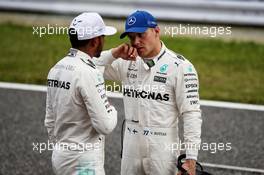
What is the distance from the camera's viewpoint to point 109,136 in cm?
895

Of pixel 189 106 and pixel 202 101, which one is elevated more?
pixel 189 106

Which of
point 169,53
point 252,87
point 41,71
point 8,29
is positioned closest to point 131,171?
point 169,53

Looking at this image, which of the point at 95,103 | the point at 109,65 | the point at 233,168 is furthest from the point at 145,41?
the point at 233,168

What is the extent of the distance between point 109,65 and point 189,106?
920mm

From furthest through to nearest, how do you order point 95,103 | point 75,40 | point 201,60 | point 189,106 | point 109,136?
point 201,60
point 109,136
point 189,106
point 75,40
point 95,103

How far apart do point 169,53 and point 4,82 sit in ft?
21.5

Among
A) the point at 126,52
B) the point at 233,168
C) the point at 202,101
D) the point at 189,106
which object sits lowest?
the point at 233,168

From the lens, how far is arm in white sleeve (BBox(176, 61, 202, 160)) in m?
5.32

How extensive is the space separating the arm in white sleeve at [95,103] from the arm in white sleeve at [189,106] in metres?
0.67

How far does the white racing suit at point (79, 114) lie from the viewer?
16.6 feet

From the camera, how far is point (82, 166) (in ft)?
17.0

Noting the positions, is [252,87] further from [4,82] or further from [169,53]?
[169,53]

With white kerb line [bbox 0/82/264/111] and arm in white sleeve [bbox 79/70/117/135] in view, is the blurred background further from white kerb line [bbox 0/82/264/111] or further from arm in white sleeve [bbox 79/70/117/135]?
arm in white sleeve [bbox 79/70/117/135]

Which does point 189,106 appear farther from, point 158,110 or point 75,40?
point 75,40
